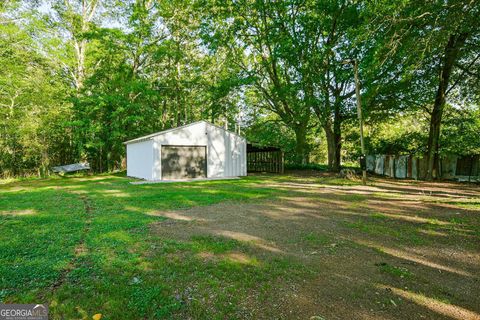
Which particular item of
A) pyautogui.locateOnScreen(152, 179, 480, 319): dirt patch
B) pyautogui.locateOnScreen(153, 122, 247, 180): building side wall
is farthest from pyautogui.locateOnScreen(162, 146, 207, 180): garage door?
pyautogui.locateOnScreen(152, 179, 480, 319): dirt patch

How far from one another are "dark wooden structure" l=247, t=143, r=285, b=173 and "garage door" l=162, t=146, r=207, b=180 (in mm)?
4250

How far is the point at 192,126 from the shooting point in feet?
49.9

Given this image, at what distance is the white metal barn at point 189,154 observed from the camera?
1436cm

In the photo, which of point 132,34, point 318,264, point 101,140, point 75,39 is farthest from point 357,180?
point 75,39

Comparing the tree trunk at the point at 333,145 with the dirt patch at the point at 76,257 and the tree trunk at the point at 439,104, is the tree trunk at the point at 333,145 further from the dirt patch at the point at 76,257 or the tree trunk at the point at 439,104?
the dirt patch at the point at 76,257

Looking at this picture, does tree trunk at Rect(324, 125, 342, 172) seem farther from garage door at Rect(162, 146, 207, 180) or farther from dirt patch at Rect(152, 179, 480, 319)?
dirt patch at Rect(152, 179, 480, 319)

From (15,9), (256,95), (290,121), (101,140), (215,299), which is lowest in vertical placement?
(215,299)

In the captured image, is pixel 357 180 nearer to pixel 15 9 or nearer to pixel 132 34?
pixel 132 34

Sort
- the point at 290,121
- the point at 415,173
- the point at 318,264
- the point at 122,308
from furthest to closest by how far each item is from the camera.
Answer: the point at 290,121 → the point at 415,173 → the point at 318,264 → the point at 122,308

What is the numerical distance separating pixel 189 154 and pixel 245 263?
12439 millimetres

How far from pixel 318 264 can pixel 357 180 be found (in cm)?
1103

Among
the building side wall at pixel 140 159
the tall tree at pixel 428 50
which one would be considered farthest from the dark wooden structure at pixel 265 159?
the tall tree at pixel 428 50

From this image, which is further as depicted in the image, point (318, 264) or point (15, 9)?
point (15, 9)

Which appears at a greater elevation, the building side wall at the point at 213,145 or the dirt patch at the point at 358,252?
the building side wall at the point at 213,145
